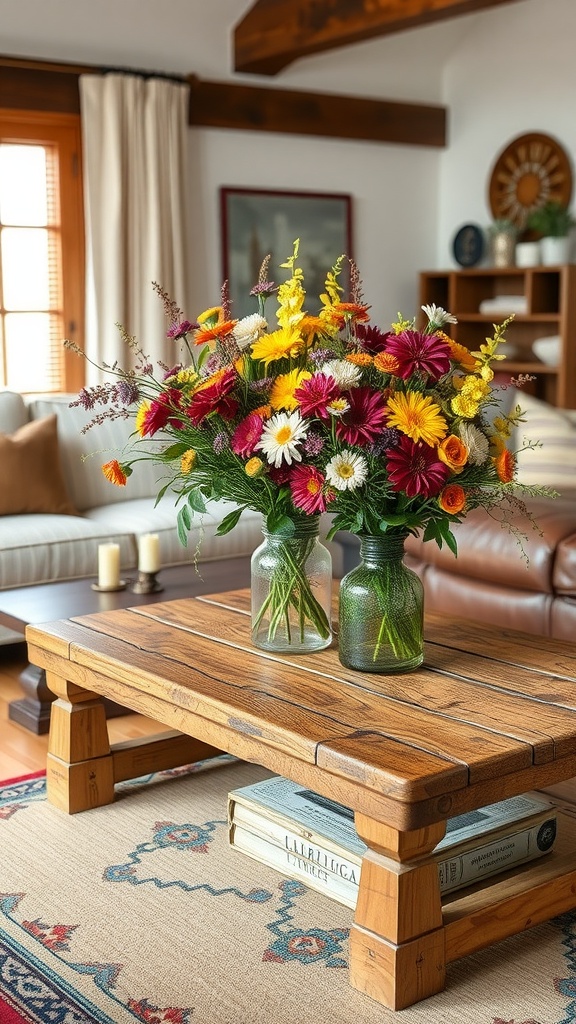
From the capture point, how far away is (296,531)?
215 cm

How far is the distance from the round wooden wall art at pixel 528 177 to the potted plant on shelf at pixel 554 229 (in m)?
0.15

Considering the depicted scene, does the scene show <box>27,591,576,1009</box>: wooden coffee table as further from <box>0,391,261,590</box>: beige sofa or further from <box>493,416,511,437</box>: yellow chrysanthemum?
<box>0,391,261,590</box>: beige sofa

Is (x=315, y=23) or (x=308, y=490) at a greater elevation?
(x=315, y=23)

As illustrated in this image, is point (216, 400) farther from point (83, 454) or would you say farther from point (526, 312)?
point (526, 312)

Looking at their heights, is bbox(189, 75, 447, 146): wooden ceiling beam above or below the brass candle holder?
above

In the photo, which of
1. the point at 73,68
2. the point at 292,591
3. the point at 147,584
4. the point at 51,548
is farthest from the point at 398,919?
the point at 73,68

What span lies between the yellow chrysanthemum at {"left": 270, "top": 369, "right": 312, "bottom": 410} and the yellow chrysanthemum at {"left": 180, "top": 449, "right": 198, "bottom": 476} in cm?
18

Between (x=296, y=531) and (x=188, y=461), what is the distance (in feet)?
0.79

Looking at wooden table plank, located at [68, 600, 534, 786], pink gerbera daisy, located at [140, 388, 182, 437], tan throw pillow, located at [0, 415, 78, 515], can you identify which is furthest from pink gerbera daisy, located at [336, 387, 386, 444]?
tan throw pillow, located at [0, 415, 78, 515]

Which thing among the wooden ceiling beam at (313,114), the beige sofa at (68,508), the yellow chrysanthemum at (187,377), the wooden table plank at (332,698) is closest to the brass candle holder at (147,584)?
the beige sofa at (68,508)

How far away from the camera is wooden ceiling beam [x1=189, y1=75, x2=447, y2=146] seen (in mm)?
5949

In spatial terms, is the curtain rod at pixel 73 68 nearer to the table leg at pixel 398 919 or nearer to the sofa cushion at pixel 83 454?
the sofa cushion at pixel 83 454

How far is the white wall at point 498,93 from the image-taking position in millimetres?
6184

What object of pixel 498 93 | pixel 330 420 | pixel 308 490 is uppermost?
pixel 498 93
